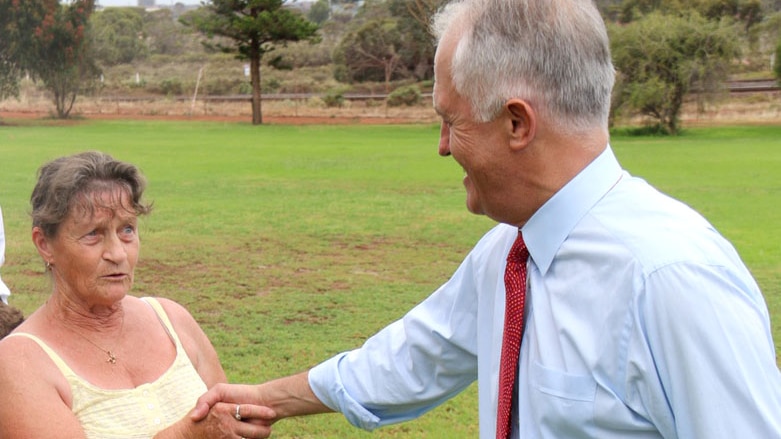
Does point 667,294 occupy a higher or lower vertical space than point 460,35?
lower

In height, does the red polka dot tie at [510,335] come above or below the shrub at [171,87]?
above

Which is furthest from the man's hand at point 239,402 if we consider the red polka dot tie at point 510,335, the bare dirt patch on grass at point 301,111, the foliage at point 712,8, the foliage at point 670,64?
the foliage at point 712,8

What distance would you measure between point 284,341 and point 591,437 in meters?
6.25

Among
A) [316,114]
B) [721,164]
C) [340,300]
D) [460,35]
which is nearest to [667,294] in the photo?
[460,35]

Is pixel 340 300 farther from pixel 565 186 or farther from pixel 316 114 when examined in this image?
pixel 316 114

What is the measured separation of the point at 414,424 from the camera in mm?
6289

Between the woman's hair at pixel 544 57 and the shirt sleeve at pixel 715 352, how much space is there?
48 centimetres

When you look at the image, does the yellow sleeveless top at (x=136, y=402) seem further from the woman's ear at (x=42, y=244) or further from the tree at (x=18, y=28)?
the tree at (x=18, y=28)

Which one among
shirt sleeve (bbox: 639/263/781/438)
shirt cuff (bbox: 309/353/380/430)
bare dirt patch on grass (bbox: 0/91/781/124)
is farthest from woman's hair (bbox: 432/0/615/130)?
bare dirt patch on grass (bbox: 0/91/781/124)

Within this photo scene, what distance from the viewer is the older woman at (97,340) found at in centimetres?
321

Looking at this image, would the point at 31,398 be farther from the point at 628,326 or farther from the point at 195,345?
the point at 628,326

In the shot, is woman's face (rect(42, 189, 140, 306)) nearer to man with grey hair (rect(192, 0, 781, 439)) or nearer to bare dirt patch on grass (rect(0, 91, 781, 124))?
man with grey hair (rect(192, 0, 781, 439))

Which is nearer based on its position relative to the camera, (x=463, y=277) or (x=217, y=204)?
(x=463, y=277)

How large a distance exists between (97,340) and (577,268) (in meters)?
1.90
